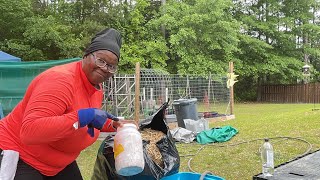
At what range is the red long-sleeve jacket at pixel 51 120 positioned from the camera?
1717mm

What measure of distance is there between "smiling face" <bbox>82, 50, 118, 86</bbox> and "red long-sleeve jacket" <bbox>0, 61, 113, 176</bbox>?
0.04 meters

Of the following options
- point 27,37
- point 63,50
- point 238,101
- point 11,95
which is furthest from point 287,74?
point 11,95

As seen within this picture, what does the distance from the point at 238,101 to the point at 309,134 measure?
20.9m

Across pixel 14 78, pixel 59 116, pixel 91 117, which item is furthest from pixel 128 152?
pixel 14 78

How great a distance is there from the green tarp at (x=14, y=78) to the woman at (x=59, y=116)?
499cm

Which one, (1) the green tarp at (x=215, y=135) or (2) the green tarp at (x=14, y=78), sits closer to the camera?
(2) the green tarp at (x=14, y=78)

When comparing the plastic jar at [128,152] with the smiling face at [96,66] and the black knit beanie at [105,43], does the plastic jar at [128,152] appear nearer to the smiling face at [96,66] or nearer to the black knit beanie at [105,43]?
the smiling face at [96,66]

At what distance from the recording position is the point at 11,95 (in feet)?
22.6

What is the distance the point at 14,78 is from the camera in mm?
6969

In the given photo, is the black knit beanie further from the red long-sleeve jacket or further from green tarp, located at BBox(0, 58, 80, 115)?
green tarp, located at BBox(0, 58, 80, 115)

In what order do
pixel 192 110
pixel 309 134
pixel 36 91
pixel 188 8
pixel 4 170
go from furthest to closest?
1. pixel 188 8
2. pixel 192 110
3. pixel 309 134
4. pixel 4 170
5. pixel 36 91

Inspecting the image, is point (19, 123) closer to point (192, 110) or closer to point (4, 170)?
point (4, 170)

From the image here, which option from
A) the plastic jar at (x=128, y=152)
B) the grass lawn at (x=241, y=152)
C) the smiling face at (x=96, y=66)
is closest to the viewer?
the smiling face at (x=96, y=66)

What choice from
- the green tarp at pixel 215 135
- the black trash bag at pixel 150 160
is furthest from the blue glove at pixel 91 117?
the green tarp at pixel 215 135
